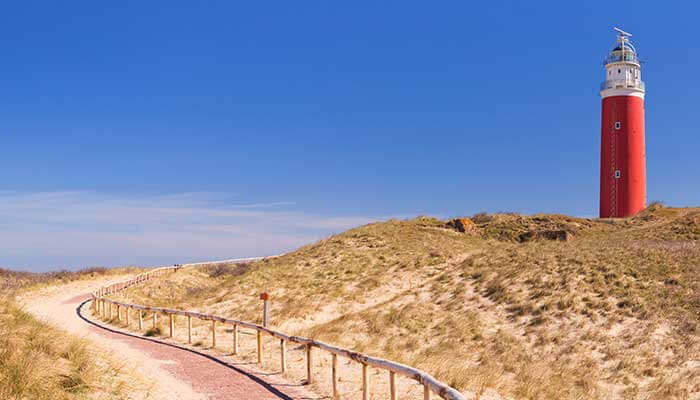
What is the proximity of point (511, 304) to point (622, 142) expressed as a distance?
82.2 ft

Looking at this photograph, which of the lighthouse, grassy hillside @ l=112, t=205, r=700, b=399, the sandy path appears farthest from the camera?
the lighthouse

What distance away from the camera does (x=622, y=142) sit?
4316cm

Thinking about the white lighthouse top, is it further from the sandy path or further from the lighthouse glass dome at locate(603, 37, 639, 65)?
the sandy path

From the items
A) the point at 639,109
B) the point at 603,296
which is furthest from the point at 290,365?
the point at 639,109

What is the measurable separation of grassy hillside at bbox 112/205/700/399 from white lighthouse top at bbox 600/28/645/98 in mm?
10163

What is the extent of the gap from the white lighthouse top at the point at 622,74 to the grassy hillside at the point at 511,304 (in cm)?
1016

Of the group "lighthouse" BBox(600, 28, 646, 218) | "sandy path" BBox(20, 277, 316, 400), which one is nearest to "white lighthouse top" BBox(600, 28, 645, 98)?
"lighthouse" BBox(600, 28, 646, 218)

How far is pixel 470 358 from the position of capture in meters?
18.9

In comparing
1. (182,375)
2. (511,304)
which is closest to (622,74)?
(511,304)

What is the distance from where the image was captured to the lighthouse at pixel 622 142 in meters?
43.2

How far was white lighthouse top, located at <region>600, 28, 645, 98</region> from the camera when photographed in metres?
44.2

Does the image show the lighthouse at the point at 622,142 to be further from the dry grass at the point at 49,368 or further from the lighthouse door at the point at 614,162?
the dry grass at the point at 49,368

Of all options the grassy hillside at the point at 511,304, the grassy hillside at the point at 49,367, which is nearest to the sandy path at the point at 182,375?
the grassy hillside at the point at 49,367

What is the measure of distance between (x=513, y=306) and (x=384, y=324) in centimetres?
517
